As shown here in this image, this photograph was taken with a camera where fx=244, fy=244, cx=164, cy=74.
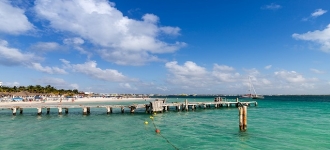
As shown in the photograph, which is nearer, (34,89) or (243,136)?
(243,136)

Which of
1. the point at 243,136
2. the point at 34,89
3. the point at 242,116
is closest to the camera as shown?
the point at 243,136

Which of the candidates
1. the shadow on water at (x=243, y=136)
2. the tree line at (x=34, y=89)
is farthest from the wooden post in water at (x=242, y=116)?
the tree line at (x=34, y=89)

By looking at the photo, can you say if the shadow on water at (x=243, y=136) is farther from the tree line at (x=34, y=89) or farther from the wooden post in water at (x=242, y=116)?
the tree line at (x=34, y=89)

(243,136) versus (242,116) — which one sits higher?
(242,116)

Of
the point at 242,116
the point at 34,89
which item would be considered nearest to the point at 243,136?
the point at 242,116

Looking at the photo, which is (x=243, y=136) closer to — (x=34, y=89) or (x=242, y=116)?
(x=242, y=116)

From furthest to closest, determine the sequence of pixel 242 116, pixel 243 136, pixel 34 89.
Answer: pixel 34 89 < pixel 242 116 < pixel 243 136

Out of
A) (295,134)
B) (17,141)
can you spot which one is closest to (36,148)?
(17,141)

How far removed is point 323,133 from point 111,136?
19700mm

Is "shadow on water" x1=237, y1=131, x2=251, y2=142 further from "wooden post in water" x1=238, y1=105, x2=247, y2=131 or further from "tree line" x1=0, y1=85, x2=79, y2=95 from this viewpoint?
"tree line" x1=0, y1=85, x2=79, y2=95

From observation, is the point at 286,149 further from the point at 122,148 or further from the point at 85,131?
the point at 85,131

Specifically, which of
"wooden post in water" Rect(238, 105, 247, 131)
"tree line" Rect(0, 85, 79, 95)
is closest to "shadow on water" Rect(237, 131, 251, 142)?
"wooden post in water" Rect(238, 105, 247, 131)

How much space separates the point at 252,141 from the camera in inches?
754

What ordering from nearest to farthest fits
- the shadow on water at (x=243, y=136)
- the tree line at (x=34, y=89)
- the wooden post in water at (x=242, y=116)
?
the shadow on water at (x=243, y=136) < the wooden post in water at (x=242, y=116) < the tree line at (x=34, y=89)
